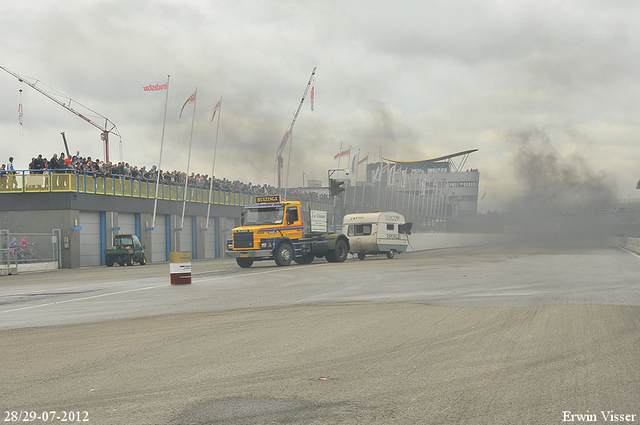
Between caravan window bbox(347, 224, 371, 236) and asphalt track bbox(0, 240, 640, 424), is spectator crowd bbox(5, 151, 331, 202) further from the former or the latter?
asphalt track bbox(0, 240, 640, 424)

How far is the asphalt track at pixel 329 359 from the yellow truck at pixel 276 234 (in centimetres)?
1335

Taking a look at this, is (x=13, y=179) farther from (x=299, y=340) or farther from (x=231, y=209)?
(x=299, y=340)

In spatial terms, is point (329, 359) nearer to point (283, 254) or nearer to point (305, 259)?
point (283, 254)

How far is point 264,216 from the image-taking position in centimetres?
2858

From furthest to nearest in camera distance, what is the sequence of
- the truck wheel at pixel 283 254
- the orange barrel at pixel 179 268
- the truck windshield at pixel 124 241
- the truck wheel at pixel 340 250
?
1. the truck windshield at pixel 124 241
2. the truck wheel at pixel 340 250
3. the truck wheel at pixel 283 254
4. the orange barrel at pixel 179 268

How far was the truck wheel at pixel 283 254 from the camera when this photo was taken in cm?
2795

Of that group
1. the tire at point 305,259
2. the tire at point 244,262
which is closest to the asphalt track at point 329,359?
the tire at point 244,262

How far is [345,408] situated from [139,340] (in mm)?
4464

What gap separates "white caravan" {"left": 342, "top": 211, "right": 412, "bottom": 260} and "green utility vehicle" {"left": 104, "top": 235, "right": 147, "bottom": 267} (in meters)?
12.7

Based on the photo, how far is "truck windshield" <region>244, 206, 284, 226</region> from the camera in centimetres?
2839

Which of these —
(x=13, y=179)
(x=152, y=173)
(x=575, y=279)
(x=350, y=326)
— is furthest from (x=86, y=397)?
(x=152, y=173)

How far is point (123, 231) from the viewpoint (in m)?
43.0

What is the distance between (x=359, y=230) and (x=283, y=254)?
999 cm

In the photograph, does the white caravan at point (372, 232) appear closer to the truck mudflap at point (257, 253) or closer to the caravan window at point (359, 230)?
the caravan window at point (359, 230)
